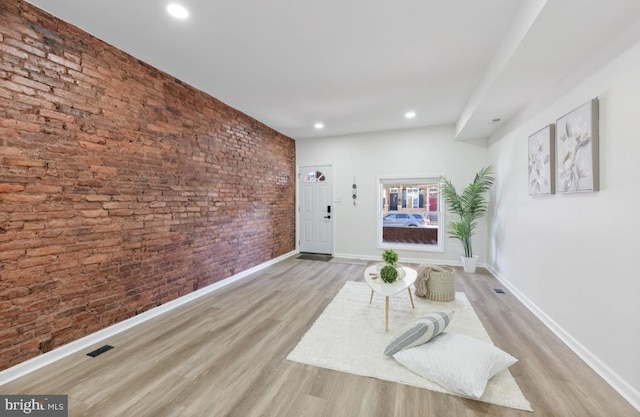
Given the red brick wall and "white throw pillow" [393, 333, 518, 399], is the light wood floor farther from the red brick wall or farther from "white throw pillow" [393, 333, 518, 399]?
the red brick wall

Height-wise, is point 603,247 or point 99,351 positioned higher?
point 603,247

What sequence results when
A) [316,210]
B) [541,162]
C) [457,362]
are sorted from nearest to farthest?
[457,362]
[541,162]
[316,210]

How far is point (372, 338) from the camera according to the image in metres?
2.37

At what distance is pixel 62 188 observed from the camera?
2.10 m

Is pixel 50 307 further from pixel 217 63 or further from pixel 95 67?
pixel 217 63

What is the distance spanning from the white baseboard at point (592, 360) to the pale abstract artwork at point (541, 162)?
1327 mm

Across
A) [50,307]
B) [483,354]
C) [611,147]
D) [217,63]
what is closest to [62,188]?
[50,307]

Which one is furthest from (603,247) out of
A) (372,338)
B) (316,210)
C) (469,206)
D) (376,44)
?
(316,210)

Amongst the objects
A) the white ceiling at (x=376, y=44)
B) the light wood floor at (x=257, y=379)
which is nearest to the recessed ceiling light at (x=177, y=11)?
the white ceiling at (x=376, y=44)

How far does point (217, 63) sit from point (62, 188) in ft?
6.23

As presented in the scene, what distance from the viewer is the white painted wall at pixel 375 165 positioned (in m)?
4.98

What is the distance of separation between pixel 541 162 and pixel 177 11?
3803 millimetres

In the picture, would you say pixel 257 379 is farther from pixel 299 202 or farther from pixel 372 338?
pixel 299 202

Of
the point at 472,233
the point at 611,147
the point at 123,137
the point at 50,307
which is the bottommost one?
→ the point at 50,307
